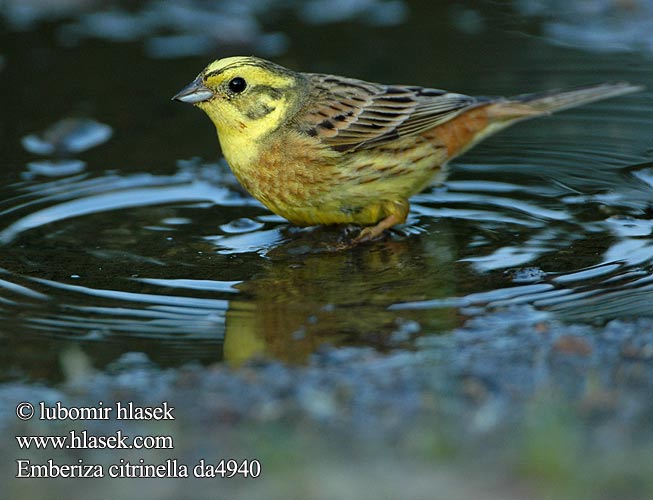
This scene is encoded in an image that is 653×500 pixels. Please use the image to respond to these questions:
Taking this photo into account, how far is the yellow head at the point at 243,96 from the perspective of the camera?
5.82 metres

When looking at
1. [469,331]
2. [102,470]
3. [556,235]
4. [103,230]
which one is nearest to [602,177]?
[556,235]

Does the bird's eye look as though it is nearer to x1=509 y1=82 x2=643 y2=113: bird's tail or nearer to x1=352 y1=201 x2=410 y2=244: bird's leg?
x1=352 y1=201 x2=410 y2=244: bird's leg

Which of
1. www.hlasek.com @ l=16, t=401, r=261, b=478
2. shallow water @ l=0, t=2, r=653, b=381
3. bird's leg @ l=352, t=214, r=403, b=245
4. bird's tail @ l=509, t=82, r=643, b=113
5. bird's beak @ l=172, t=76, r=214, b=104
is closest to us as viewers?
www.hlasek.com @ l=16, t=401, r=261, b=478

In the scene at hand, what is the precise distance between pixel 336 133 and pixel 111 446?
281cm

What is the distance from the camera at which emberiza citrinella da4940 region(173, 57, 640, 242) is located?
5836 mm

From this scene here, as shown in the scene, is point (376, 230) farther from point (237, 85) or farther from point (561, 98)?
point (561, 98)

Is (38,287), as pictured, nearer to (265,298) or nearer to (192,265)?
(192,265)

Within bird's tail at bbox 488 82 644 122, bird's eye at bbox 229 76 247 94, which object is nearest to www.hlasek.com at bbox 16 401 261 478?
bird's eye at bbox 229 76 247 94

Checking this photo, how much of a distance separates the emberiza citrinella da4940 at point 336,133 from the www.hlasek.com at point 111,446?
219cm

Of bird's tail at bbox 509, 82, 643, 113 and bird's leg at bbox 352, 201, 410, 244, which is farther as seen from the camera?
bird's tail at bbox 509, 82, 643, 113

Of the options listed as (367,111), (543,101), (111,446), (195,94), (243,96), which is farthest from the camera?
(543,101)

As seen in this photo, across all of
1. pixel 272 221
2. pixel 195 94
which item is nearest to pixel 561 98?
pixel 272 221

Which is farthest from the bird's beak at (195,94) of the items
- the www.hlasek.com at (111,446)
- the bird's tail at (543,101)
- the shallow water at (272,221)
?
the www.hlasek.com at (111,446)

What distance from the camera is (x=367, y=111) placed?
6.27 metres
